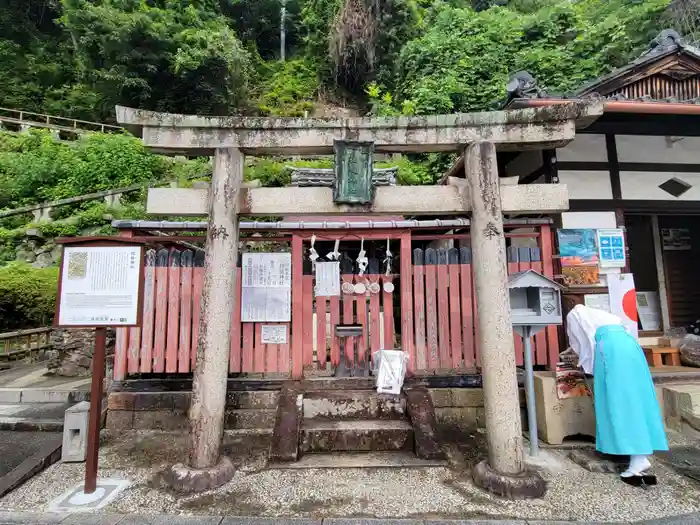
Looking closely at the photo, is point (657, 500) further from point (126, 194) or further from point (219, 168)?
point (126, 194)

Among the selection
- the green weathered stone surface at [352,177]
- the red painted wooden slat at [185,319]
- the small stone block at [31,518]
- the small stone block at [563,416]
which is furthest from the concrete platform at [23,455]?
the small stone block at [563,416]

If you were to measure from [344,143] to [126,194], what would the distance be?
19.7 meters

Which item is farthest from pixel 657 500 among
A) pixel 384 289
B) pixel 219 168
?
pixel 219 168

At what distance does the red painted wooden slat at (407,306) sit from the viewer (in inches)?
257

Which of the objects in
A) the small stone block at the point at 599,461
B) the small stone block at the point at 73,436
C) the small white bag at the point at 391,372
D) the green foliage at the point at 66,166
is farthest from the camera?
the green foliage at the point at 66,166

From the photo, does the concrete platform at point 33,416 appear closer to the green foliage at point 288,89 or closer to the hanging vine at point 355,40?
the green foliage at point 288,89

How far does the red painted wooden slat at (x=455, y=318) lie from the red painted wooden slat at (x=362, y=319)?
1448mm

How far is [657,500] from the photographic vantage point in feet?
12.8

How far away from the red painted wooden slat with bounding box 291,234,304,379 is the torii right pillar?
3096 millimetres

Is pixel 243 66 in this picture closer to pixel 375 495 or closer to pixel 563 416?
pixel 563 416

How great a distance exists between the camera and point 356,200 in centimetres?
467

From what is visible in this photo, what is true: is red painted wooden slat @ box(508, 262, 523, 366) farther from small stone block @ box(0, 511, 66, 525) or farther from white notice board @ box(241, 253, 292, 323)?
small stone block @ box(0, 511, 66, 525)

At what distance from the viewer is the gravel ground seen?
3.74m

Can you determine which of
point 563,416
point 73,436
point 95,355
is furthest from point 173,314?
point 563,416
